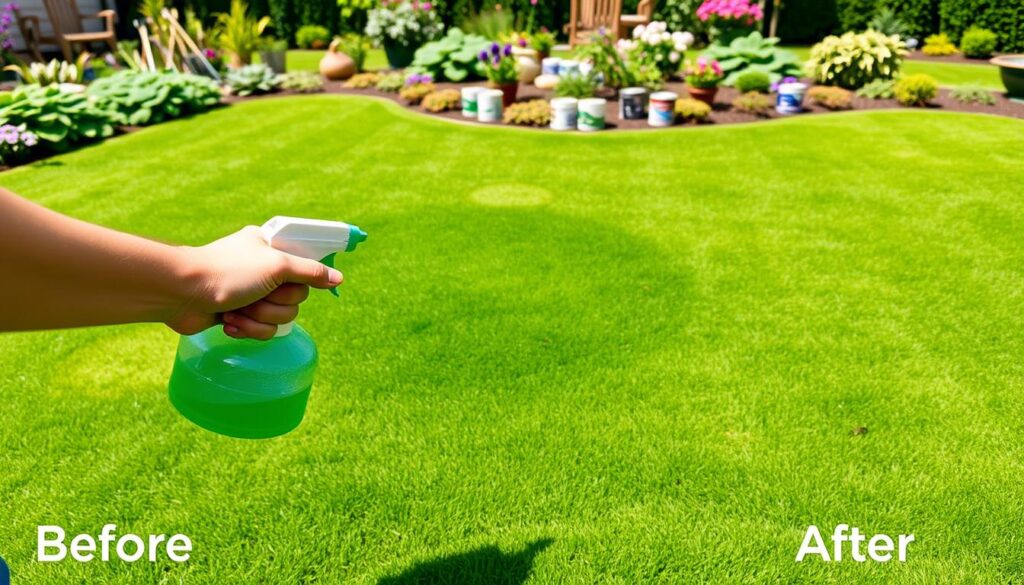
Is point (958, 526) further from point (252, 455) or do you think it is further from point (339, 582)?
point (252, 455)

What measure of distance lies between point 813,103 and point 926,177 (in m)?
3.96

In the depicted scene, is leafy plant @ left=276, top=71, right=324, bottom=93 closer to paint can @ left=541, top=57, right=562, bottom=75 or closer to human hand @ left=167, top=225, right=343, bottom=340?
paint can @ left=541, top=57, right=562, bottom=75

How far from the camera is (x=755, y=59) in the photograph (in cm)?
1177

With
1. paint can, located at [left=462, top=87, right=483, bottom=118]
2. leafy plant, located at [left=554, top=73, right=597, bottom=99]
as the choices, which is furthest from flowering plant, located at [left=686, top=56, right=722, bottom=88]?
paint can, located at [left=462, top=87, right=483, bottom=118]

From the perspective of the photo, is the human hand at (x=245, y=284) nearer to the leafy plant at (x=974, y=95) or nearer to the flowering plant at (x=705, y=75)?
the flowering plant at (x=705, y=75)

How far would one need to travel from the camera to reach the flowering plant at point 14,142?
27.1ft

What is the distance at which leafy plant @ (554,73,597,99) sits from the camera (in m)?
10.7

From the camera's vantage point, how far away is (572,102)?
375 inches

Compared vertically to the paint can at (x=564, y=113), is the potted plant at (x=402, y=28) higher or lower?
higher

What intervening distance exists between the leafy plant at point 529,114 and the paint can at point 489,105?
17 cm

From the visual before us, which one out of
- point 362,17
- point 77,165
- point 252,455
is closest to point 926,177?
point 252,455

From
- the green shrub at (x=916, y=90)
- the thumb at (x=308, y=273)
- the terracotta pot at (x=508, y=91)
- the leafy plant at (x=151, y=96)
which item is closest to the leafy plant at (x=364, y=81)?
the leafy plant at (x=151, y=96)

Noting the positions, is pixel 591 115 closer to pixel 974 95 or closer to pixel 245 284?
pixel 974 95

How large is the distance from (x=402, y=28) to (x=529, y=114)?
6.04 m
